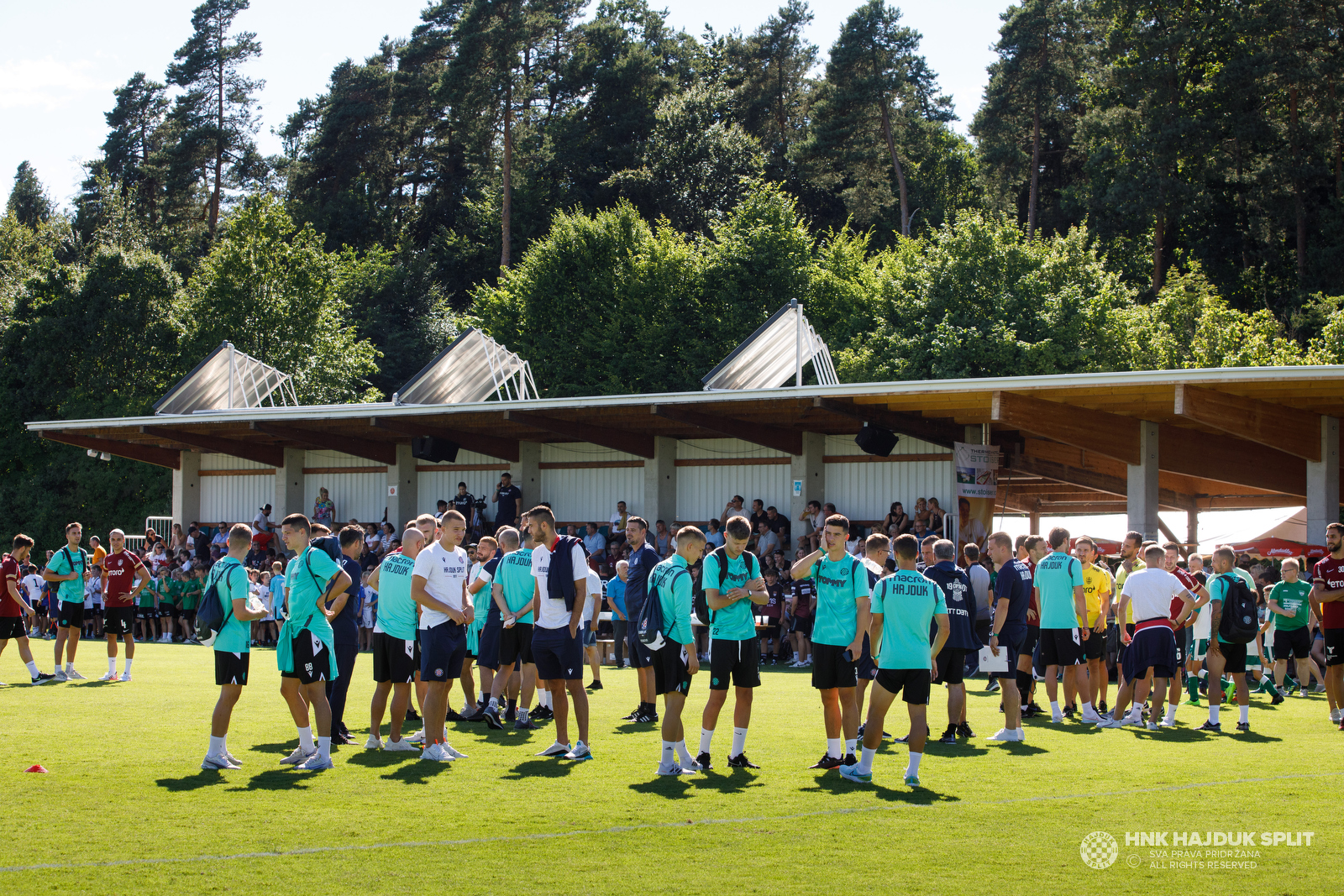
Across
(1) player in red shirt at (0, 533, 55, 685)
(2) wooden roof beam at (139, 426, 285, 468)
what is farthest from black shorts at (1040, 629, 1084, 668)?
(2) wooden roof beam at (139, 426, 285, 468)

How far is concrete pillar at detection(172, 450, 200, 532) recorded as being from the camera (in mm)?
29734

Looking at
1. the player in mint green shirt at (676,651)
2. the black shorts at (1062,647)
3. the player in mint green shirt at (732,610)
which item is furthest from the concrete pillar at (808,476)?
the player in mint green shirt at (676,651)

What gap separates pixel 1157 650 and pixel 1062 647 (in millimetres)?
771

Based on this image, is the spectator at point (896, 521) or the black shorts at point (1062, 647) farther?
the spectator at point (896, 521)

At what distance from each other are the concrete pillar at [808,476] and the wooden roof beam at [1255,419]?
6.69 metres

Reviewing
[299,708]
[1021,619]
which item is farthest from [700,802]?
[1021,619]

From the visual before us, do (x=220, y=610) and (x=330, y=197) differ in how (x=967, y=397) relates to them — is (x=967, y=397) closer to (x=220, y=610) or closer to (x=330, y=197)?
(x=220, y=610)

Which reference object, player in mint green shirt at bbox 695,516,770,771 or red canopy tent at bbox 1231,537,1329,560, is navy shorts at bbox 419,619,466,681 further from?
red canopy tent at bbox 1231,537,1329,560

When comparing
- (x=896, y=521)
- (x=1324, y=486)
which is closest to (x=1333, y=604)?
(x=1324, y=486)

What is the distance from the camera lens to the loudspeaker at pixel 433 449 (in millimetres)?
24547

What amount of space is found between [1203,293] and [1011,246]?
785 centimetres

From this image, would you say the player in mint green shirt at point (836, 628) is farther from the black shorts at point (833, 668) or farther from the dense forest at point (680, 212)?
the dense forest at point (680, 212)

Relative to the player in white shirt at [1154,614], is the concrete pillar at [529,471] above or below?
above

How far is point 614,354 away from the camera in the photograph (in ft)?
135
